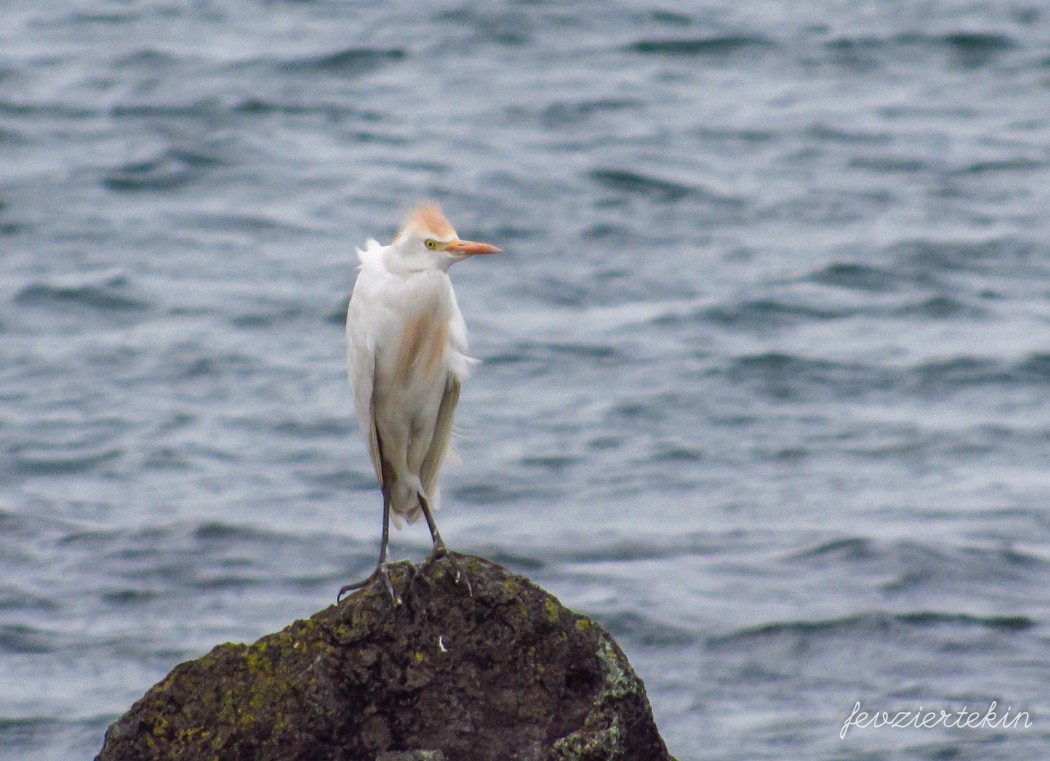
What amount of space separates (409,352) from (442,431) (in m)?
0.42

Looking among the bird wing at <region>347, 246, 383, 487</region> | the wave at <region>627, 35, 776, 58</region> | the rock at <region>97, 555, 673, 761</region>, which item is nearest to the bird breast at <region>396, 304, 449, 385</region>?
the bird wing at <region>347, 246, 383, 487</region>

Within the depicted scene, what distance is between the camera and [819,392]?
484 inches

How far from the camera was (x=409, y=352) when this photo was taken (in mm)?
5555

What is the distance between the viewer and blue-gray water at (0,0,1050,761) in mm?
8750

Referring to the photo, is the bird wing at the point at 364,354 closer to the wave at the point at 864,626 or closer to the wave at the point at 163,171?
the wave at the point at 864,626

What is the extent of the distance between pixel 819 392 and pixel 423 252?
24.3 feet

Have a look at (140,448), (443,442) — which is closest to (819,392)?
(140,448)

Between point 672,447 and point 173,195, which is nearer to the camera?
point 672,447

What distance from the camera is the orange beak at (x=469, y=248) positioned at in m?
5.18

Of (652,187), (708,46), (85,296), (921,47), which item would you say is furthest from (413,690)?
(921,47)

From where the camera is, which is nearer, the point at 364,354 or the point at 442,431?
the point at 364,354

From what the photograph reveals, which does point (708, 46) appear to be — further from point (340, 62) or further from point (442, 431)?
point (442, 431)

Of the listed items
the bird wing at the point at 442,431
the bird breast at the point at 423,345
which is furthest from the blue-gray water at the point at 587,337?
the bird breast at the point at 423,345

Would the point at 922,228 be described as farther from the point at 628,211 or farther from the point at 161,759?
the point at 161,759
